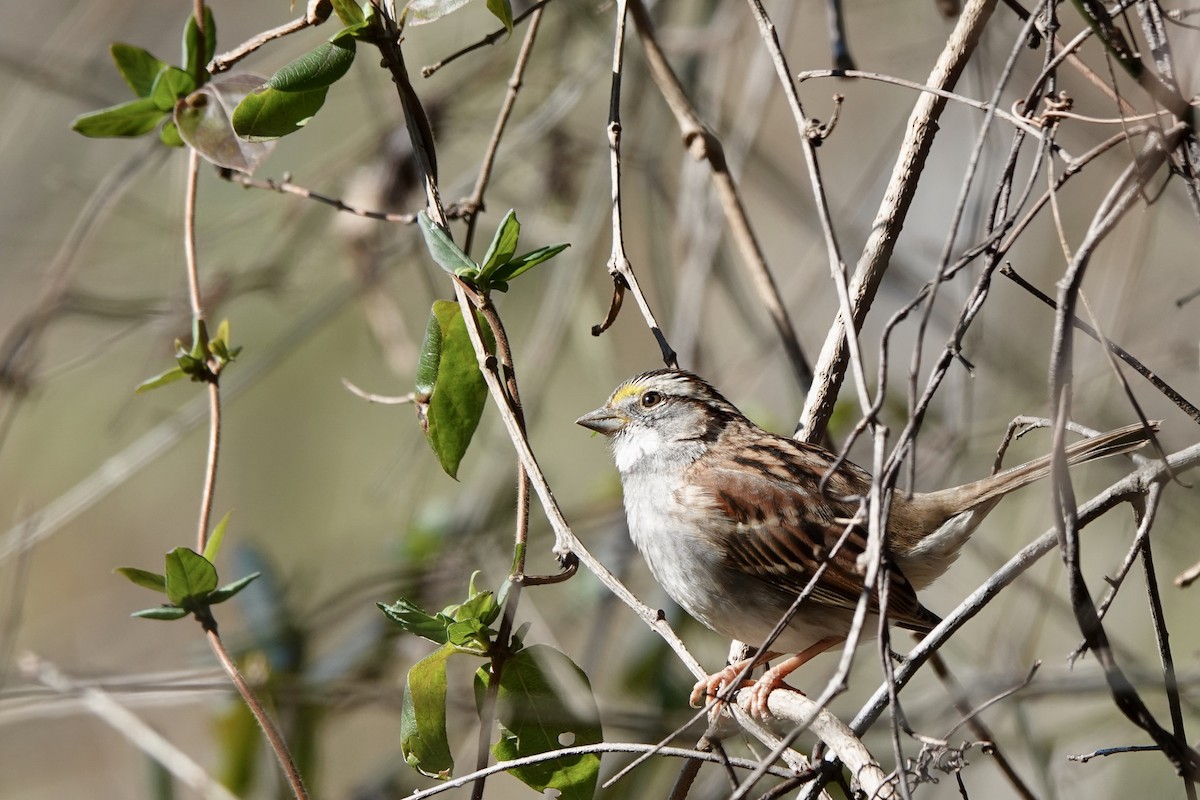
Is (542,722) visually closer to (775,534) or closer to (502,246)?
(502,246)

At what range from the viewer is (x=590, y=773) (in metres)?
1.91

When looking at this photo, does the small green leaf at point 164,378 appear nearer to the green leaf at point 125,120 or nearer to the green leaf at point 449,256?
the green leaf at point 125,120

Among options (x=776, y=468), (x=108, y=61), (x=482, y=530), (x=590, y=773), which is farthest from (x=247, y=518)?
(x=590, y=773)

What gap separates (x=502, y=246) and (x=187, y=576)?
756mm

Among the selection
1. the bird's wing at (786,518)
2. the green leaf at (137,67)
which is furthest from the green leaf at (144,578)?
the bird's wing at (786,518)

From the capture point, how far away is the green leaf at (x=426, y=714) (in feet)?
6.05

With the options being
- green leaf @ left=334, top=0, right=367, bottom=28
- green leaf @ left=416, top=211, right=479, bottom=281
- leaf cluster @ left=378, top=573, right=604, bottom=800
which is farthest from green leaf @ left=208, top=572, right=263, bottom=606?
green leaf @ left=334, top=0, right=367, bottom=28

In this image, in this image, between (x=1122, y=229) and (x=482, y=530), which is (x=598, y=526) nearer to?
(x=482, y=530)

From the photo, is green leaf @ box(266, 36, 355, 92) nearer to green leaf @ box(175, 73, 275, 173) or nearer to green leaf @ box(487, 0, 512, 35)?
green leaf @ box(175, 73, 275, 173)

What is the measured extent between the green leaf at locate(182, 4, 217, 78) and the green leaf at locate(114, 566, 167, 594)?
0.91 metres

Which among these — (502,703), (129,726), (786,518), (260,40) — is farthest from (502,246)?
(129,726)

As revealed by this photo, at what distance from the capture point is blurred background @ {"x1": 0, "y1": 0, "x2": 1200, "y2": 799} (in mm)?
3346

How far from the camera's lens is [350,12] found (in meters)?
1.93

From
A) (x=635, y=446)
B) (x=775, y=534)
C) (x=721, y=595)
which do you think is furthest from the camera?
(x=635, y=446)
